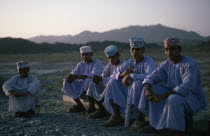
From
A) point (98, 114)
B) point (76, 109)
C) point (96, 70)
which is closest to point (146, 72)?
point (98, 114)

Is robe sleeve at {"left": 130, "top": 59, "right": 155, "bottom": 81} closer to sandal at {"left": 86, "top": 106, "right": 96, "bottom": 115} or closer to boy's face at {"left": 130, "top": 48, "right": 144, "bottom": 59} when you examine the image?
boy's face at {"left": 130, "top": 48, "right": 144, "bottom": 59}

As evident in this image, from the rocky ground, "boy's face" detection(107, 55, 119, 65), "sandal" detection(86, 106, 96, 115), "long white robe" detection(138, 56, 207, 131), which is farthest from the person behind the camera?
"sandal" detection(86, 106, 96, 115)

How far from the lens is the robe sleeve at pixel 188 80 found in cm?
462

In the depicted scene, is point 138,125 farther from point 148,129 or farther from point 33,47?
point 33,47

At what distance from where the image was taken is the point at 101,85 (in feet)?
21.6

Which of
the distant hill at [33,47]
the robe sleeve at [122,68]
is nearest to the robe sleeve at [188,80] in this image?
the robe sleeve at [122,68]

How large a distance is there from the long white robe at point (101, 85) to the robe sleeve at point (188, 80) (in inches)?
76.8

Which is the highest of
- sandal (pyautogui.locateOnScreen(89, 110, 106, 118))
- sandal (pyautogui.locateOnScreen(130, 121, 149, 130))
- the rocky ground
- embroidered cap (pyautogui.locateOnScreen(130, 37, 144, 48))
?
embroidered cap (pyautogui.locateOnScreen(130, 37, 144, 48))

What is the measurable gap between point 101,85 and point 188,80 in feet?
7.84

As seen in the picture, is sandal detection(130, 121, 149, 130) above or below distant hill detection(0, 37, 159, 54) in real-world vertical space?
below

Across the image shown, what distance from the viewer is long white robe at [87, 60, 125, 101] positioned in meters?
6.47

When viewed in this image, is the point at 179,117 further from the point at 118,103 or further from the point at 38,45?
the point at 38,45

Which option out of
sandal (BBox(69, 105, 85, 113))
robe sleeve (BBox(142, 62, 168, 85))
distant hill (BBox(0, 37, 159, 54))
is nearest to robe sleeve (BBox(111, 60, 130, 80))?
robe sleeve (BBox(142, 62, 168, 85))

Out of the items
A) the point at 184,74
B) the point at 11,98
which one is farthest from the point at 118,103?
the point at 11,98
